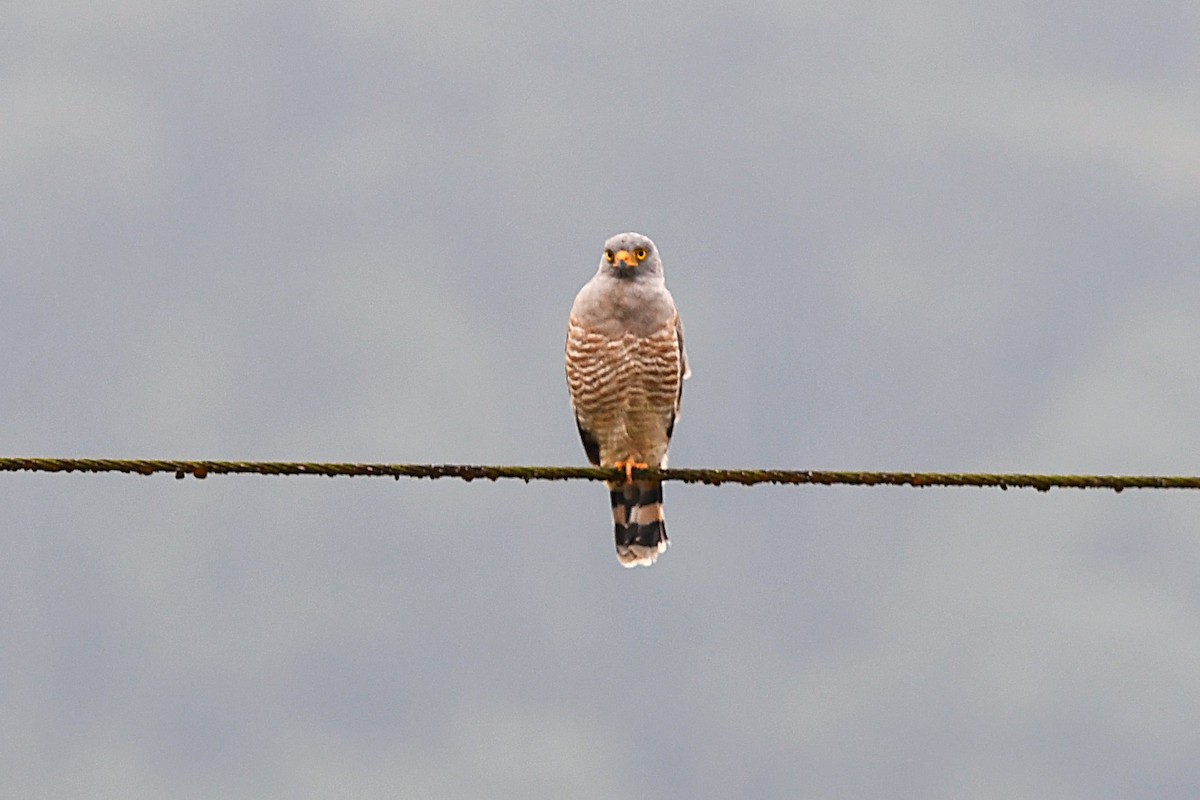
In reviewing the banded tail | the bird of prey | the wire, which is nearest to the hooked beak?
the bird of prey

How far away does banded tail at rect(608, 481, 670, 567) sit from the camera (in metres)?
12.1

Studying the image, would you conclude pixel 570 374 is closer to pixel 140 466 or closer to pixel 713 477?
pixel 713 477

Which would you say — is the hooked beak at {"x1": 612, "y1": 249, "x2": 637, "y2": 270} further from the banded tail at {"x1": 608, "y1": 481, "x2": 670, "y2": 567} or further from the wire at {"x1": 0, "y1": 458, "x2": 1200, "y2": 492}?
the wire at {"x1": 0, "y1": 458, "x2": 1200, "y2": 492}

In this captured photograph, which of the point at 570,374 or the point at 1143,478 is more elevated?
the point at 570,374

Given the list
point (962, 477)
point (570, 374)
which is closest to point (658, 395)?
point (570, 374)

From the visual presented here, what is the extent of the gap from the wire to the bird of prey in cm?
432

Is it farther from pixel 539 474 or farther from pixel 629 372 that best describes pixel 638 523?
pixel 539 474

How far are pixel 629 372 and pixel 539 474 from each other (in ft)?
14.9

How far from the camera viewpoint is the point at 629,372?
11.6 metres

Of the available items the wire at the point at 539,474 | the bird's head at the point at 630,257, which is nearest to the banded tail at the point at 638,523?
the bird's head at the point at 630,257

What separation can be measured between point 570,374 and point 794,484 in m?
4.87

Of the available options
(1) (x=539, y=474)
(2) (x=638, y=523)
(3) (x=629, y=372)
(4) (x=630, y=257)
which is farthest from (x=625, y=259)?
(1) (x=539, y=474)

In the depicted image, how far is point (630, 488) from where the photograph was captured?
39.8 feet

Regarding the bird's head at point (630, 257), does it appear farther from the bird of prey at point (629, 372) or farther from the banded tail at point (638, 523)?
the banded tail at point (638, 523)
